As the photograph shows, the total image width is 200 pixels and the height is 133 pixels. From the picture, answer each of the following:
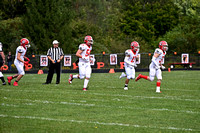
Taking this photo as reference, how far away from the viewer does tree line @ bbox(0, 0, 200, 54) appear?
42.6 m

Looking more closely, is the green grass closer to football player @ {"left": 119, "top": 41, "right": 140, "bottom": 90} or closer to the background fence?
football player @ {"left": 119, "top": 41, "right": 140, "bottom": 90}

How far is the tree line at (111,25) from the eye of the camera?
42594 millimetres

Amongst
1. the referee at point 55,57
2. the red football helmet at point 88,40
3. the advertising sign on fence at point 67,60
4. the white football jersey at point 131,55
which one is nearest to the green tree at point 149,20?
the advertising sign on fence at point 67,60

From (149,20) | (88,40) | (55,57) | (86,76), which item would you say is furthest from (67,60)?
(149,20)

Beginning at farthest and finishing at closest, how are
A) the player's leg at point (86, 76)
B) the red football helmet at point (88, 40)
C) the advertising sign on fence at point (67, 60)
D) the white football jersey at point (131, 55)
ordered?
the advertising sign on fence at point (67, 60)
the white football jersey at point (131, 55)
the red football helmet at point (88, 40)
the player's leg at point (86, 76)

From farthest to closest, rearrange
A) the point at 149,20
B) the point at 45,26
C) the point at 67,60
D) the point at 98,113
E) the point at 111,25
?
1. the point at 111,25
2. the point at 149,20
3. the point at 45,26
4. the point at 67,60
5. the point at 98,113

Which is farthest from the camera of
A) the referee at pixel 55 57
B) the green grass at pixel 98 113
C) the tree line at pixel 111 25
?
the tree line at pixel 111 25

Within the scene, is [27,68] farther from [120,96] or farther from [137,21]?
[137,21]

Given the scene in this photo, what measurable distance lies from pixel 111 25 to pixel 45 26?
17.8 meters

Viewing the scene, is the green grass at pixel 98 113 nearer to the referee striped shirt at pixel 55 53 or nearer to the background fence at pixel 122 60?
the referee striped shirt at pixel 55 53

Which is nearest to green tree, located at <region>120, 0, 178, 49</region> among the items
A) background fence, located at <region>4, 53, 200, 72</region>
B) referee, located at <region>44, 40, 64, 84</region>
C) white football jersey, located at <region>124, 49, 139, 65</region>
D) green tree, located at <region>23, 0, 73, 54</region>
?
green tree, located at <region>23, 0, 73, 54</region>

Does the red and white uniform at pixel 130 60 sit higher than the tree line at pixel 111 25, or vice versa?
the tree line at pixel 111 25

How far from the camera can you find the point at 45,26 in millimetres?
A: 43156

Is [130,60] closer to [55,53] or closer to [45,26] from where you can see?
[55,53]
